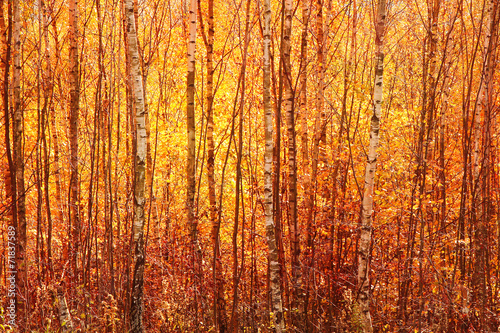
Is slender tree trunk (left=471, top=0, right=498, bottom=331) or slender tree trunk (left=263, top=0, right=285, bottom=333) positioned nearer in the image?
slender tree trunk (left=471, top=0, right=498, bottom=331)

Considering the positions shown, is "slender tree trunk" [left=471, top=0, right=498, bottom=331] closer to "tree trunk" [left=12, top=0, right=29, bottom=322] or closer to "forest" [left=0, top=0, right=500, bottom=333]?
"forest" [left=0, top=0, right=500, bottom=333]

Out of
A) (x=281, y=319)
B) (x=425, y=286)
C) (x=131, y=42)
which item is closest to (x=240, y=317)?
(x=281, y=319)

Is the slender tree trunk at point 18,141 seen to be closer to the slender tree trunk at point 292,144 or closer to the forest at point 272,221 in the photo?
the forest at point 272,221

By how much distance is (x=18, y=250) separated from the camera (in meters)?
5.02

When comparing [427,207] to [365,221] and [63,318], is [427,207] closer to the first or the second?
[365,221]

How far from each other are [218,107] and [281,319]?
22.9 ft

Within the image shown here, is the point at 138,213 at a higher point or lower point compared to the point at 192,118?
lower

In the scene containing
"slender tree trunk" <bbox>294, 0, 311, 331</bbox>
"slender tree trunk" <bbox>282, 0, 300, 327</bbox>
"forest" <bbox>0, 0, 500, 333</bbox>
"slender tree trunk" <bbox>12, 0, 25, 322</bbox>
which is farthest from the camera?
"slender tree trunk" <bbox>294, 0, 311, 331</bbox>

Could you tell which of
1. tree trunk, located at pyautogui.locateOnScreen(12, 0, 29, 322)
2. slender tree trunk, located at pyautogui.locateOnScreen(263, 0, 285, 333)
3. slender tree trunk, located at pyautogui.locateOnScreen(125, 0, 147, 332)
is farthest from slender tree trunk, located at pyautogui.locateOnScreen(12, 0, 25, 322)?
slender tree trunk, located at pyautogui.locateOnScreen(263, 0, 285, 333)

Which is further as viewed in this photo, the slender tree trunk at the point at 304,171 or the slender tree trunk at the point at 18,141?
the slender tree trunk at the point at 304,171

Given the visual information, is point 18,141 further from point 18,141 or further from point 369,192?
point 369,192

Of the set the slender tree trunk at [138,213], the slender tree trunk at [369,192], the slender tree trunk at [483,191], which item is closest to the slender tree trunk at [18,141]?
the slender tree trunk at [138,213]

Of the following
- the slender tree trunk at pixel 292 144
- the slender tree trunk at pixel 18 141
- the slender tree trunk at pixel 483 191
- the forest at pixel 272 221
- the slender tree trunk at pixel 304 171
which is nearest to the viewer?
the slender tree trunk at pixel 483 191

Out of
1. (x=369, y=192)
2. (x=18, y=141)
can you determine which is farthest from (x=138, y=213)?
(x=369, y=192)
